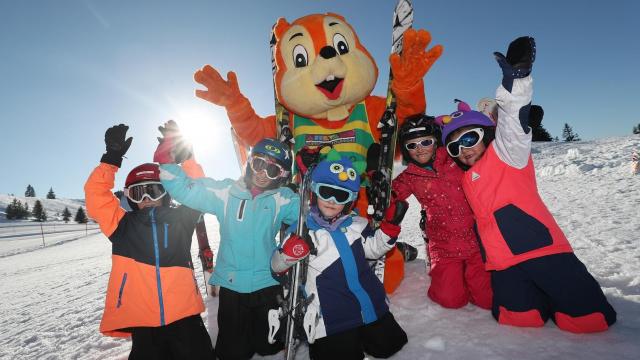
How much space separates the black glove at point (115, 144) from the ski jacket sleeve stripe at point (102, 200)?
57 mm

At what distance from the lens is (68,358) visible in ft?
9.55

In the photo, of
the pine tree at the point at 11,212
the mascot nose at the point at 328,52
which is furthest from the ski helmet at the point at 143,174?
the pine tree at the point at 11,212

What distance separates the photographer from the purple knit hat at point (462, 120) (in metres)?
2.63

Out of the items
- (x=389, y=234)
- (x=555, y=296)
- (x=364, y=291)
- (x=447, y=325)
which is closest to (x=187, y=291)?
(x=364, y=291)

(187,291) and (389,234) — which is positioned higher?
(389,234)

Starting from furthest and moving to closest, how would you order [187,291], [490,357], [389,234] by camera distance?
[187,291]
[389,234]
[490,357]

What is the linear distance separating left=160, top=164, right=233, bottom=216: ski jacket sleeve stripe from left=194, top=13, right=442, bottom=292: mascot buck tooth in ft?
3.33

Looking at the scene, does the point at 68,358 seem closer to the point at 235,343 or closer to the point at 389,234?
the point at 235,343

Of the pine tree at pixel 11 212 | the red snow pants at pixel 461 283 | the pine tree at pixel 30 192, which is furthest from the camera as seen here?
the pine tree at pixel 30 192

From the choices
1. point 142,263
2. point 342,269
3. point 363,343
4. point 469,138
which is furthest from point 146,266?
point 469,138

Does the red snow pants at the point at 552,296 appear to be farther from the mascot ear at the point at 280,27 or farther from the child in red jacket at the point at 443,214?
the mascot ear at the point at 280,27

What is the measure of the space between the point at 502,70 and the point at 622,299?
7.36 ft

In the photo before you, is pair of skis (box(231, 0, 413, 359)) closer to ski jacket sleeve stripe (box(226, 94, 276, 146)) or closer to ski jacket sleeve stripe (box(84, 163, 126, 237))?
ski jacket sleeve stripe (box(226, 94, 276, 146))

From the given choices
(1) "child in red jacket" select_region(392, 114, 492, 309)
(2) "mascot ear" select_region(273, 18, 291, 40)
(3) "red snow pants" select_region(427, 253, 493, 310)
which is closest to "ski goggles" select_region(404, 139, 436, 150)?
(1) "child in red jacket" select_region(392, 114, 492, 309)
